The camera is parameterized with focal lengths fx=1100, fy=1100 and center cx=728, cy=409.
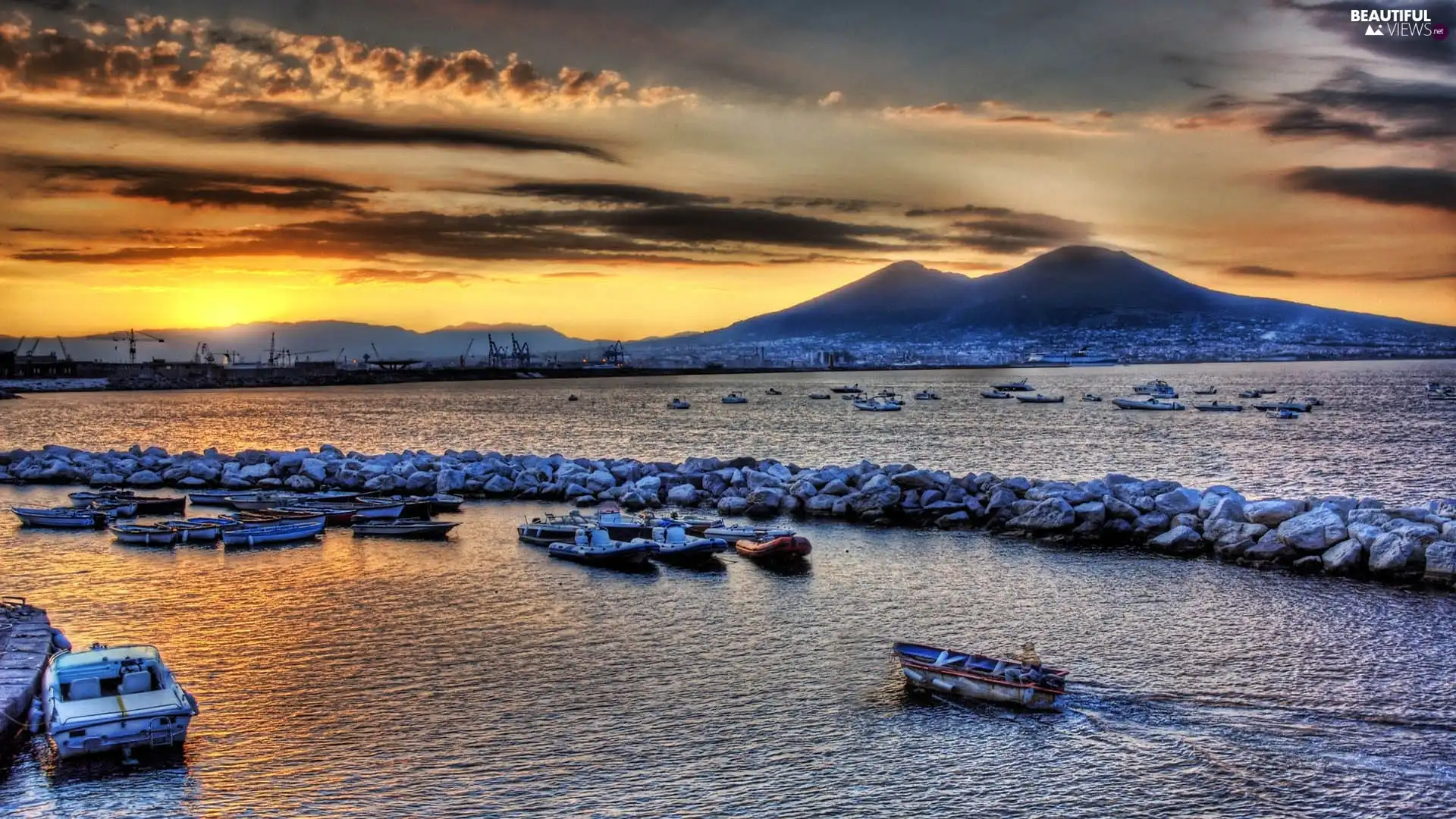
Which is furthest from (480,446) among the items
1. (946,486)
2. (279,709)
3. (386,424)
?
(279,709)

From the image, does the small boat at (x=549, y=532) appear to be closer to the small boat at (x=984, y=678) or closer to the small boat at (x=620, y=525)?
the small boat at (x=620, y=525)

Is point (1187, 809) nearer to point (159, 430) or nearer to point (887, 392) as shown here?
point (159, 430)

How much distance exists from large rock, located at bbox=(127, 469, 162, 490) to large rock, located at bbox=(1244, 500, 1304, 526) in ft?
148

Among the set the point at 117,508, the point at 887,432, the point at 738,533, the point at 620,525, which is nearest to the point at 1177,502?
the point at 738,533

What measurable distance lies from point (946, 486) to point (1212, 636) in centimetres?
1654

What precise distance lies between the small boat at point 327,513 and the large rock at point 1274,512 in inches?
1154

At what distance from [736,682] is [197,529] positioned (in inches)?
931

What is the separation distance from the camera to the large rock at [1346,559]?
28422 mm

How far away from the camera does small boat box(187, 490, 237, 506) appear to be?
44406 mm

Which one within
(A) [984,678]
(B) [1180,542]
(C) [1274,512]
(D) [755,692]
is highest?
(C) [1274,512]

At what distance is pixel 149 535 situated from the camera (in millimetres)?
35406

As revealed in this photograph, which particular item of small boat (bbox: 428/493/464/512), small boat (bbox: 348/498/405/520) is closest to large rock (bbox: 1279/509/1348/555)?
small boat (bbox: 428/493/464/512)

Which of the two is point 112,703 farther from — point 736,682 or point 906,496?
point 906,496

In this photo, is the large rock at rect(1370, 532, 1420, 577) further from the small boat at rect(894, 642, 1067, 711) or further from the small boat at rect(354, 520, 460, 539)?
the small boat at rect(354, 520, 460, 539)
